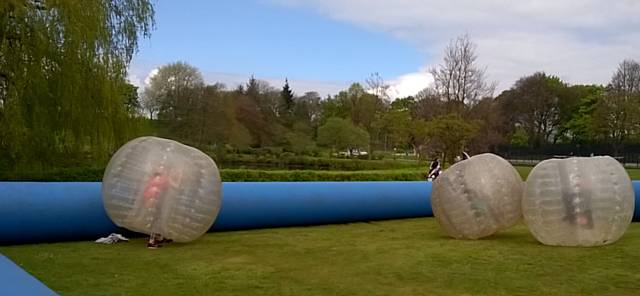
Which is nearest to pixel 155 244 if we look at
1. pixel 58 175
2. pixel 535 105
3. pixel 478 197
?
pixel 478 197

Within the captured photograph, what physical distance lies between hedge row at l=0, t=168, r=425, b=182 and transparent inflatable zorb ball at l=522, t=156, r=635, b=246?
868 cm

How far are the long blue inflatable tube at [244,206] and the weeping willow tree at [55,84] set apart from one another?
12.9 feet

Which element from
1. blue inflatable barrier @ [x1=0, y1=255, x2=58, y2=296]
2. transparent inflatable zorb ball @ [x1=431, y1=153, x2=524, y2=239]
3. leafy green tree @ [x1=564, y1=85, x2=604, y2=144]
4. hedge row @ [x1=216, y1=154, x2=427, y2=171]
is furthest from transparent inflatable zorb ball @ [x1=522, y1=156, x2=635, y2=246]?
leafy green tree @ [x1=564, y1=85, x2=604, y2=144]

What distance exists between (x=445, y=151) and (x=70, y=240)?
2064 centimetres

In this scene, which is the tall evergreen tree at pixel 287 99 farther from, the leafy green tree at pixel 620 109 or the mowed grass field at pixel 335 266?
the mowed grass field at pixel 335 266

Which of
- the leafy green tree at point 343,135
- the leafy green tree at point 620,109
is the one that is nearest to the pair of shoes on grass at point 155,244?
the leafy green tree at point 343,135

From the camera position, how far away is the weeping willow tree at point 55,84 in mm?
10906

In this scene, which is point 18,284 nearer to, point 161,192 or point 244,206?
point 161,192

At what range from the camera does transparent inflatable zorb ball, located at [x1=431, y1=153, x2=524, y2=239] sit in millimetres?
7449

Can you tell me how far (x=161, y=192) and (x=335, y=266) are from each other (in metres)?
2.11

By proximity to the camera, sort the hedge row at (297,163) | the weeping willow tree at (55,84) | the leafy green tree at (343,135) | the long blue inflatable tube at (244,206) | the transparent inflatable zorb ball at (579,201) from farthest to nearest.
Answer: the leafy green tree at (343,135) → the hedge row at (297,163) → the weeping willow tree at (55,84) → the long blue inflatable tube at (244,206) → the transparent inflatable zorb ball at (579,201)

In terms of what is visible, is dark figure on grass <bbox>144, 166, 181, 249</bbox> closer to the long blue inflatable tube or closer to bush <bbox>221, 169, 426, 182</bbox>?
the long blue inflatable tube

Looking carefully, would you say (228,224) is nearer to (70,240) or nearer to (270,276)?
(70,240)

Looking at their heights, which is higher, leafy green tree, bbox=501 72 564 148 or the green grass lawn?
leafy green tree, bbox=501 72 564 148
